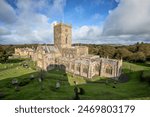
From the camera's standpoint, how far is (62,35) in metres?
67.8

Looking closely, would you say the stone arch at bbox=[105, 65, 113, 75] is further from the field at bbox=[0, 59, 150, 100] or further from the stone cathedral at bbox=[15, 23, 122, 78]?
the field at bbox=[0, 59, 150, 100]

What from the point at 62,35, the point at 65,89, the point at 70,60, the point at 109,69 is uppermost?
the point at 62,35

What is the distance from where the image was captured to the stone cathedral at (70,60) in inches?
1873

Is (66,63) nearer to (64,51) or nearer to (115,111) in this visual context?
(64,51)

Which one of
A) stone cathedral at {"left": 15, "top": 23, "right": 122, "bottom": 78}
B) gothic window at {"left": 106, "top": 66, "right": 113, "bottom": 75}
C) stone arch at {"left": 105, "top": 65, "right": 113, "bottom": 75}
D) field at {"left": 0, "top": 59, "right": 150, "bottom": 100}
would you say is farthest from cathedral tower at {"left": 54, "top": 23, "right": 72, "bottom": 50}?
gothic window at {"left": 106, "top": 66, "right": 113, "bottom": 75}

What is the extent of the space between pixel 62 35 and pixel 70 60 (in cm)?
1687

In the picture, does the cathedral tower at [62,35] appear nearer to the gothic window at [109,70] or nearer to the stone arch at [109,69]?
the stone arch at [109,69]

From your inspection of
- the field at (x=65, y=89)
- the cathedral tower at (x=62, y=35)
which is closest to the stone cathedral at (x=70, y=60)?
the cathedral tower at (x=62, y=35)

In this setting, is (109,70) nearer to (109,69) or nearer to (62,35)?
(109,69)

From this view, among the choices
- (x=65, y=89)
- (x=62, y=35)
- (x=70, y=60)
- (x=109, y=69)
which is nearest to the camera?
(x=65, y=89)

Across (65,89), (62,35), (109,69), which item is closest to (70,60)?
(109,69)

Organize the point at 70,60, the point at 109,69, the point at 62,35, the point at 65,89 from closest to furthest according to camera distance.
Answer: the point at 65,89, the point at 109,69, the point at 70,60, the point at 62,35

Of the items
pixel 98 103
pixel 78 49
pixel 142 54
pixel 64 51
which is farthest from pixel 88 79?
pixel 142 54

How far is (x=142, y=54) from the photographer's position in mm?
82562
